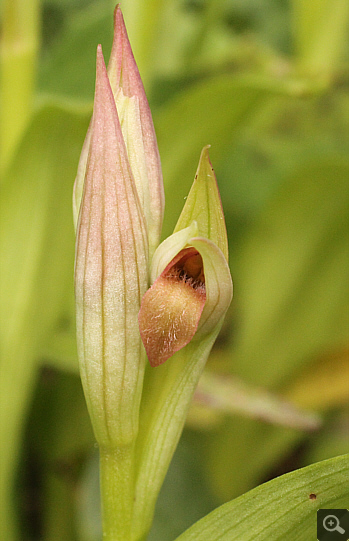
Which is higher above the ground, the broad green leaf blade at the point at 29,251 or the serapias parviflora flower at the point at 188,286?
the broad green leaf blade at the point at 29,251

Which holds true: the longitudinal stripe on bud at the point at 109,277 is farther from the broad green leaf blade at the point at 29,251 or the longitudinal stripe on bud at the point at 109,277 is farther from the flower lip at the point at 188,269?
the broad green leaf blade at the point at 29,251

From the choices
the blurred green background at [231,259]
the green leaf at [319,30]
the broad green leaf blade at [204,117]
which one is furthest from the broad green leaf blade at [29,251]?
the green leaf at [319,30]

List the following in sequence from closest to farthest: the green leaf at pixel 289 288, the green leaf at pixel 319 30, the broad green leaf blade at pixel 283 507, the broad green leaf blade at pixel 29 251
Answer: the broad green leaf blade at pixel 283 507 → the broad green leaf blade at pixel 29 251 → the green leaf at pixel 319 30 → the green leaf at pixel 289 288

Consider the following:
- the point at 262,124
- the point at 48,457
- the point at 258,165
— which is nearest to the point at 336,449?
the point at 48,457

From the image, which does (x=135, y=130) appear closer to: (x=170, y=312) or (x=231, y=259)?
(x=170, y=312)

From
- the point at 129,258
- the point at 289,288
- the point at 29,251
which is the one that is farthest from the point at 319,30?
the point at 129,258

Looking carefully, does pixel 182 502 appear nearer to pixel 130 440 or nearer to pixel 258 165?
pixel 130 440

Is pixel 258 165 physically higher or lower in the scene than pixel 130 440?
higher
